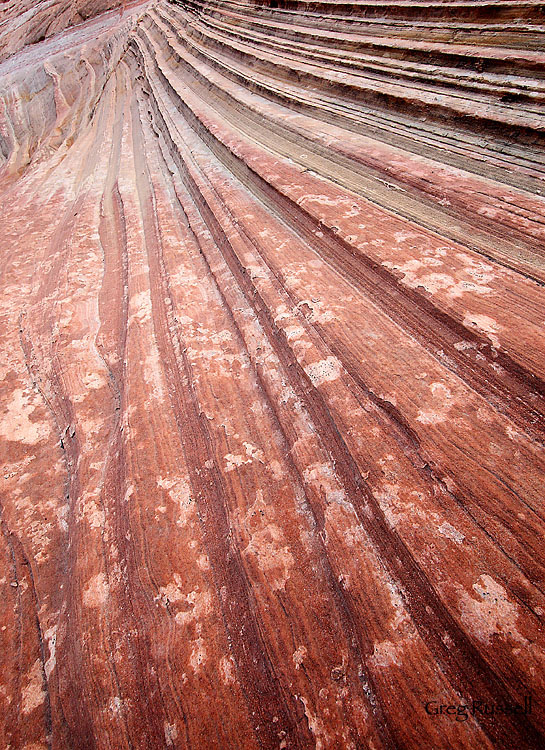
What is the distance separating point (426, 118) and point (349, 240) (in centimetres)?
107

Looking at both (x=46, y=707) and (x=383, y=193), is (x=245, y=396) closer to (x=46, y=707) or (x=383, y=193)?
(x=46, y=707)

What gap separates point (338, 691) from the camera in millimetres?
612

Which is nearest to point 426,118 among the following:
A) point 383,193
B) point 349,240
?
point 383,193

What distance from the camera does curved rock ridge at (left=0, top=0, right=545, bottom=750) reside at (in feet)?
2.04

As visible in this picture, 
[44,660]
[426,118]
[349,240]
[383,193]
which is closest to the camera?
[44,660]

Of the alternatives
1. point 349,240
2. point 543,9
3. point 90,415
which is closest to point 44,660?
point 90,415

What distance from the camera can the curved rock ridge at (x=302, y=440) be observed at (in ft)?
2.04

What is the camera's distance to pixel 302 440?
0.92 m

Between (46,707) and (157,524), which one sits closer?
(46,707)

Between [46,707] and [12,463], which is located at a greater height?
[12,463]

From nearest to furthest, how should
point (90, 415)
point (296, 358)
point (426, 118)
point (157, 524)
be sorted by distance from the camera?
point (157, 524)
point (296, 358)
point (90, 415)
point (426, 118)

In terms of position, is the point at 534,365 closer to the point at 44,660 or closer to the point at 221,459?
the point at 221,459

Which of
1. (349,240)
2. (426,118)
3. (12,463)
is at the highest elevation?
(426,118)
